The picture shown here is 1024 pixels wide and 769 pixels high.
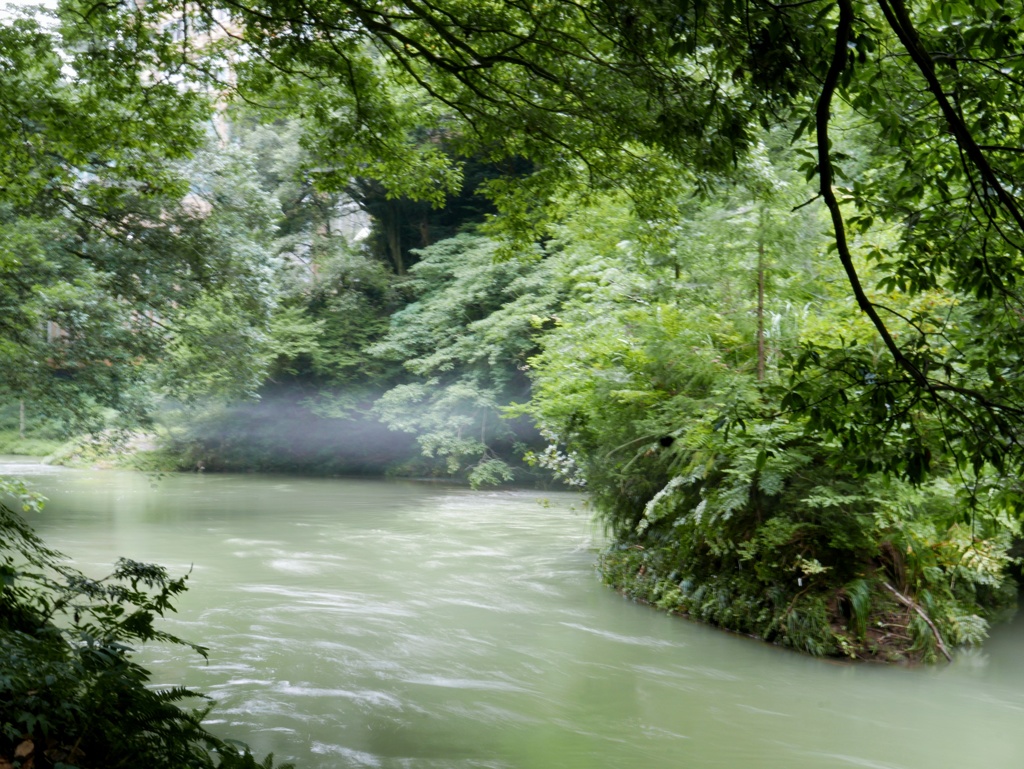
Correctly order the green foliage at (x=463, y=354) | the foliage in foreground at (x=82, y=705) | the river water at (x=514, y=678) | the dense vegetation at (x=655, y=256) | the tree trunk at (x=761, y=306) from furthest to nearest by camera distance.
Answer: the green foliage at (x=463, y=354)
the tree trunk at (x=761, y=306)
the river water at (x=514, y=678)
the dense vegetation at (x=655, y=256)
the foliage in foreground at (x=82, y=705)

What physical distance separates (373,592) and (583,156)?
695 cm

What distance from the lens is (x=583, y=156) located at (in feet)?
21.8

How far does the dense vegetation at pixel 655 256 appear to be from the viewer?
4086 millimetres

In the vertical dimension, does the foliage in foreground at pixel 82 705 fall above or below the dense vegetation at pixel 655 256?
below

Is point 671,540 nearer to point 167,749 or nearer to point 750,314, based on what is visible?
point 750,314

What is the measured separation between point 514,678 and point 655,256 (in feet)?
17.1

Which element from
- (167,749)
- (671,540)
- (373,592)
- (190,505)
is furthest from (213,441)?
(167,749)

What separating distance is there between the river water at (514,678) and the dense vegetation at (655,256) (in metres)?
0.80

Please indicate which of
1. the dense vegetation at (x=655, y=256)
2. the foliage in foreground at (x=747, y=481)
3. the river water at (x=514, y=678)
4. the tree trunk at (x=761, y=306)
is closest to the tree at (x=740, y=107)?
the dense vegetation at (x=655, y=256)

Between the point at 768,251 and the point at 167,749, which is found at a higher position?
the point at 768,251

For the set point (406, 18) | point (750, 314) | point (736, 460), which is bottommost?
point (736, 460)

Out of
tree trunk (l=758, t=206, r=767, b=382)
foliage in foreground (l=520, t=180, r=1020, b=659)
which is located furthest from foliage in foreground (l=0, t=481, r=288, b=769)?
tree trunk (l=758, t=206, r=767, b=382)

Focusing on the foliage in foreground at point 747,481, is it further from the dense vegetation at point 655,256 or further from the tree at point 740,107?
the tree at point 740,107

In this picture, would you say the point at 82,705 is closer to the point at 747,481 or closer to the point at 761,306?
the point at 747,481
